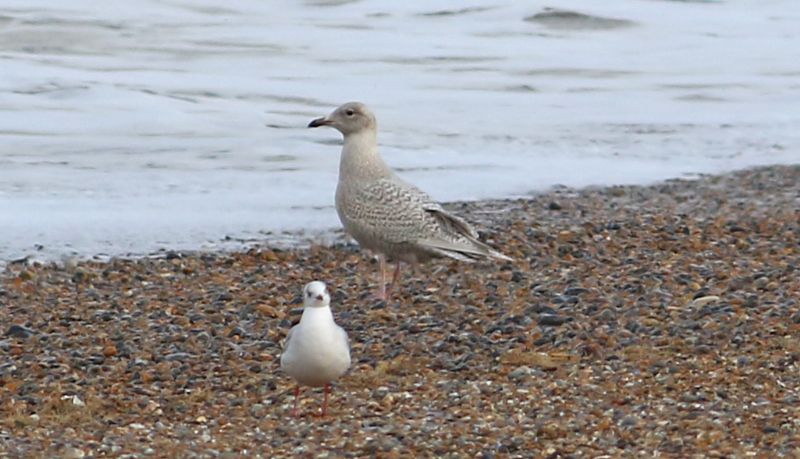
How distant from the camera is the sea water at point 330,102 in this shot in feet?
44.3

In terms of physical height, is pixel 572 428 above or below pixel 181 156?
above

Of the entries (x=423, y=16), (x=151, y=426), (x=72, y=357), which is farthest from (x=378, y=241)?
(x=423, y=16)

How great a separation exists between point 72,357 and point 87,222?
4.50 metres

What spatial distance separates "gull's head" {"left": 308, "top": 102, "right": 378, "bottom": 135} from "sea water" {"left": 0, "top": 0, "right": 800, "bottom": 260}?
5.76 ft

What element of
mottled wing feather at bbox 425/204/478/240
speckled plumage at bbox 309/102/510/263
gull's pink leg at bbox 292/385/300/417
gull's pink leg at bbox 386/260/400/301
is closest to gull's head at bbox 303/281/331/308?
gull's pink leg at bbox 292/385/300/417

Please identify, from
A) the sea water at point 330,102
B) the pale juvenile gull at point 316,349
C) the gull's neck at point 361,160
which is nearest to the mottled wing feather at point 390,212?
the gull's neck at point 361,160

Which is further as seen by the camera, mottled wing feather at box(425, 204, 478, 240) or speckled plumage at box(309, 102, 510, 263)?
mottled wing feather at box(425, 204, 478, 240)

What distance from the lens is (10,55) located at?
23781 mm

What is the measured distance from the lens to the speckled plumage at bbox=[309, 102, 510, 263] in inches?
365

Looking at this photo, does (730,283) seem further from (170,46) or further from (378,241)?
(170,46)

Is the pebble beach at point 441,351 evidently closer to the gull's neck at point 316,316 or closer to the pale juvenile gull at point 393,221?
the pale juvenile gull at point 393,221

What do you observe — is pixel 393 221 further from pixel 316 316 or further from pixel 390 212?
pixel 316 316

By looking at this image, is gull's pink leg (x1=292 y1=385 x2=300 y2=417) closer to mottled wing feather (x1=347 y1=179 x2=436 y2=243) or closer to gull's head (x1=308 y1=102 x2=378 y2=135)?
mottled wing feather (x1=347 y1=179 x2=436 y2=243)

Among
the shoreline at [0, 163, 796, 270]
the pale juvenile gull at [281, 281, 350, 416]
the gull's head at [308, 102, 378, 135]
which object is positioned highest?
the gull's head at [308, 102, 378, 135]
